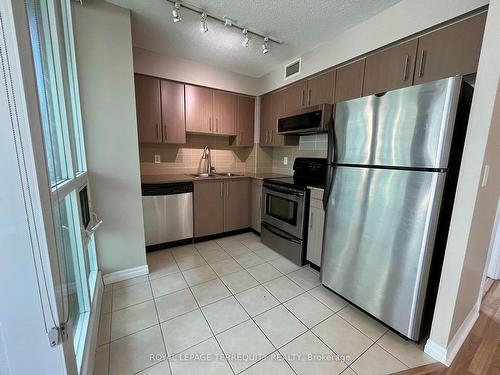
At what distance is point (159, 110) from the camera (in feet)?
8.91

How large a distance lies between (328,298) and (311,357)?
648mm

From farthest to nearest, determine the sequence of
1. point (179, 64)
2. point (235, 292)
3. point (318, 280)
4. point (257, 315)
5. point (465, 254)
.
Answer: point (179, 64)
point (318, 280)
point (235, 292)
point (257, 315)
point (465, 254)

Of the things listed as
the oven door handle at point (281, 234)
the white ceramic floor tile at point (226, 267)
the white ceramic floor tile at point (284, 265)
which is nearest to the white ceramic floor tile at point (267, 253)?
the white ceramic floor tile at point (284, 265)

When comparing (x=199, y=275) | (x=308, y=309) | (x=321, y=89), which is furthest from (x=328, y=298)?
(x=321, y=89)

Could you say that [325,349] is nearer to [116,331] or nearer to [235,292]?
[235,292]

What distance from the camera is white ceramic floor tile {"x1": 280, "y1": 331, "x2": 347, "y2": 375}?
4.10 ft

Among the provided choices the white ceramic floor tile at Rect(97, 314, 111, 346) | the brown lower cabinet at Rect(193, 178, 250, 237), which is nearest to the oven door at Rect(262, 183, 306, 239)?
the brown lower cabinet at Rect(193, 178, 250, 237)

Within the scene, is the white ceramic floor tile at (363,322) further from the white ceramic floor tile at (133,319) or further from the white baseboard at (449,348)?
the white ceramic floor tile at (133,319)

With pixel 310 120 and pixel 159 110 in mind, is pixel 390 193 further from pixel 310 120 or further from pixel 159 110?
pixel 159 110

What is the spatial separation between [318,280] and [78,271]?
203 centimetres

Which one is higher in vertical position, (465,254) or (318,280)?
(465,254)

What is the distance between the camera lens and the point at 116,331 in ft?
4.86

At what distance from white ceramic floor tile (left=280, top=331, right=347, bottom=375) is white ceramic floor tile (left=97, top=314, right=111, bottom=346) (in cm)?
119

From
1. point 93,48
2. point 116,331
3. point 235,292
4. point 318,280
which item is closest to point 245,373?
point 235,292
